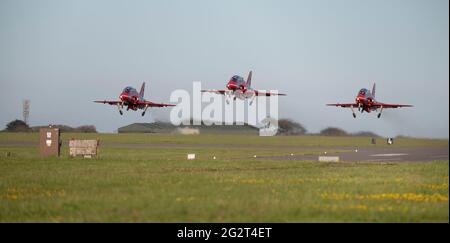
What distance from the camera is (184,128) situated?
70.1 metres

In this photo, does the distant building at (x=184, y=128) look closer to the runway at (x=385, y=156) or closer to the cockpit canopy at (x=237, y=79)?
the cockpit canopy at (x=237, y=79)

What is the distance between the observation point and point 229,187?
23.6 meters

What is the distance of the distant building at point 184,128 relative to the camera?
69.7 meters

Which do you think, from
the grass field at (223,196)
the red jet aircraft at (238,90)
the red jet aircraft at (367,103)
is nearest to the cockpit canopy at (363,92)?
the red jet aircraft at (367,103)

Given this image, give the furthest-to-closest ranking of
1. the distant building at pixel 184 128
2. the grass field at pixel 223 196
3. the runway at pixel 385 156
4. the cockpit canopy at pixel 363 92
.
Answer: the cockpit canopy at pixel 363 92
the distant building at pixel 184 128
the runway at pixel 385 156
the grass field at pixel 223 196

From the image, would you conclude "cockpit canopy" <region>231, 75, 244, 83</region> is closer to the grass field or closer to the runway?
the runway

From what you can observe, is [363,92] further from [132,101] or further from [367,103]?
[132,101]

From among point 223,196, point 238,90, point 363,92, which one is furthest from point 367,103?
point 223,196

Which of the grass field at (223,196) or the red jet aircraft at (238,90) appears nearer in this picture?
the grass field at (223,196)

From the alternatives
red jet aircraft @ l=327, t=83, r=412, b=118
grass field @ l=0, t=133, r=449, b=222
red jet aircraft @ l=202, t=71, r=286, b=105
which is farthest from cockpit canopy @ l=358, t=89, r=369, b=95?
grass field @ l=0, t=133, r=449, b=222
